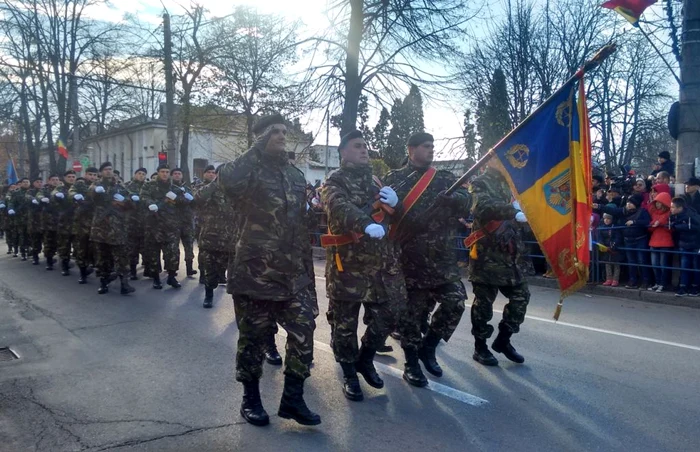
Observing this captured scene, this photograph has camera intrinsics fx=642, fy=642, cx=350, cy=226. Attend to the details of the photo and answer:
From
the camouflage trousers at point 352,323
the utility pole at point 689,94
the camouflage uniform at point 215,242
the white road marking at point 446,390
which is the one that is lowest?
the white road marking at point 446,390

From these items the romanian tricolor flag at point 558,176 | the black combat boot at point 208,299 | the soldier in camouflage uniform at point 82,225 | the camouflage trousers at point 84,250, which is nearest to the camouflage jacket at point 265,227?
the romanian tricolor flag at point 558,176

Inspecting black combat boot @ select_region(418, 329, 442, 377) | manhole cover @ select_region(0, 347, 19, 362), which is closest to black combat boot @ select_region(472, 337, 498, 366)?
black combat boot @ select_region(418, 329, 442, 377)

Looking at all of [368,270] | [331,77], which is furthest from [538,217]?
[331,77]

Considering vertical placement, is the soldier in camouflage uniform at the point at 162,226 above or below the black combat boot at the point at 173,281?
above

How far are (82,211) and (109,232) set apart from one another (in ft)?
5.27

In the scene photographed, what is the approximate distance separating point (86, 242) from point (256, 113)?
45.6 ft

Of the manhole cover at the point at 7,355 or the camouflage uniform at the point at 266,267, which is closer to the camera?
the camouflage uniform at the point at 266,267

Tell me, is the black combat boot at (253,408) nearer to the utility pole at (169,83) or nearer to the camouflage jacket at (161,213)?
the camouflage jacket at (161,213)

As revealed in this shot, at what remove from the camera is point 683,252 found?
9.72 metres

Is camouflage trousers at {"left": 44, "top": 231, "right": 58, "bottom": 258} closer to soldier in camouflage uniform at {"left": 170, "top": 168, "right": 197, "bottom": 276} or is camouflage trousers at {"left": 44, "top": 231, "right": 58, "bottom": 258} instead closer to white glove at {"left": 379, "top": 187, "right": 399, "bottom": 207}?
soldier in camouflage uniform at {"left": 170, "top": 168, "right": 197, "bottom": 276}

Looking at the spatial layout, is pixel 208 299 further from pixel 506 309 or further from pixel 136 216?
pixel 506 309

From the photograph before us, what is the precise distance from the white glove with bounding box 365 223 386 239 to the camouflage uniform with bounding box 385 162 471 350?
91cm

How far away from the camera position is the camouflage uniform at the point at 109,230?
33.6ft

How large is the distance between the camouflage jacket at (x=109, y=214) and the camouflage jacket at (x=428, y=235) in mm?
6354
